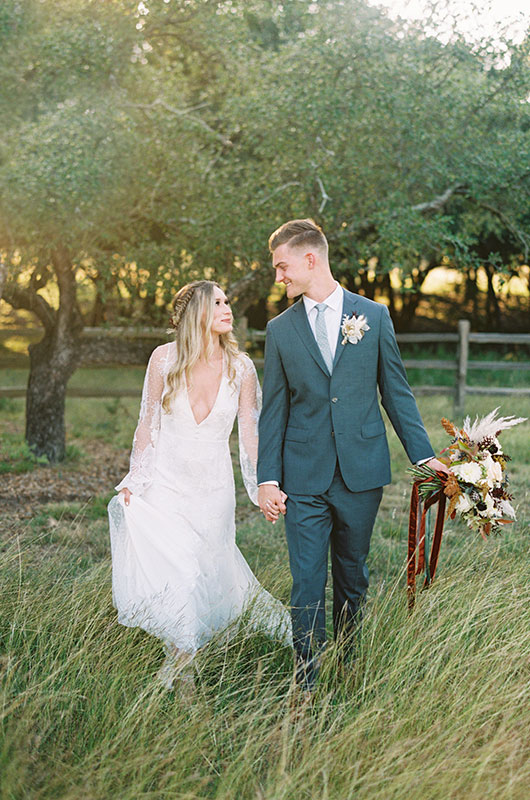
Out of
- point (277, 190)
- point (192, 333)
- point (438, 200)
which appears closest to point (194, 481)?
point (192, 333)

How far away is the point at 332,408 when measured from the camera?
146 inches

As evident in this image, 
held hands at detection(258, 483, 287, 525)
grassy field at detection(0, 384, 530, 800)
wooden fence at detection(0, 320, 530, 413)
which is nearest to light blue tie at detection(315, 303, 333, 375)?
held hands at detection(258, 483, 287, 525)

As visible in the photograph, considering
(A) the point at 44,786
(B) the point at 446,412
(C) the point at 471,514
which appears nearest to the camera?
(A) the point at 44,786

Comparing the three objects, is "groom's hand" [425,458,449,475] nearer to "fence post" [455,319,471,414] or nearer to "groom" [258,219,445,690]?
"groom" [258,219,445,690]

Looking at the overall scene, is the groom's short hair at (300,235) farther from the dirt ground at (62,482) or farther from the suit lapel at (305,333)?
the dirt ground at (62,482)

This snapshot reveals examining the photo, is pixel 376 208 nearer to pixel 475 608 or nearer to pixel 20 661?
pixel 475 608

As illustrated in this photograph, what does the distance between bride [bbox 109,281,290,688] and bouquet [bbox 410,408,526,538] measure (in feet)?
3.42

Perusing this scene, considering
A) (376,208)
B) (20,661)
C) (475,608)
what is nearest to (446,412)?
(376,208)

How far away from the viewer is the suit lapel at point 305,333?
3.71 metres

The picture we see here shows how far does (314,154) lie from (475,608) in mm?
5270

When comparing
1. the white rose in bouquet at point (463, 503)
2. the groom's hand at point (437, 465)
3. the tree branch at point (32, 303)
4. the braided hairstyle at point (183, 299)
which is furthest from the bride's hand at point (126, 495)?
the tree branch at point (32, 303)

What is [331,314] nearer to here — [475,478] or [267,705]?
[475,478]

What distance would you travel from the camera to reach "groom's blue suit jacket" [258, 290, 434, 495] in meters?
3.72

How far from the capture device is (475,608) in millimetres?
3877
